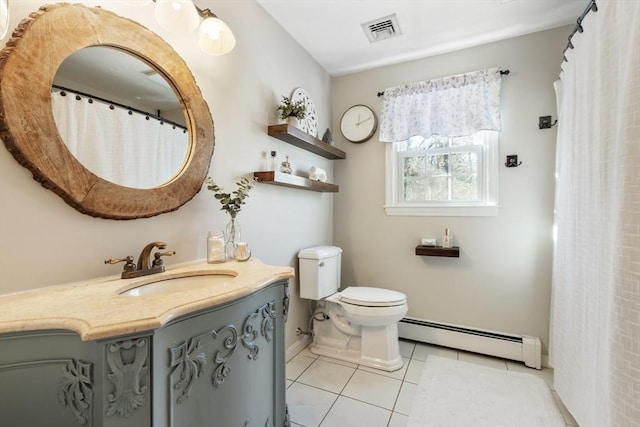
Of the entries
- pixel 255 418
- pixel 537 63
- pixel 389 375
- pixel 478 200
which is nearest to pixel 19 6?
pixel 255 418

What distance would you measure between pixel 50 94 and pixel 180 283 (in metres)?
0.79

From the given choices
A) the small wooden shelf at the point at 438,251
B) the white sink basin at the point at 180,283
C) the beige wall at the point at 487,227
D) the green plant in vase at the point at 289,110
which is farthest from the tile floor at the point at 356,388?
the green plant in vase at the point at 289,110

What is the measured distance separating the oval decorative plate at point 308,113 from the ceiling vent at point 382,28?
647mm

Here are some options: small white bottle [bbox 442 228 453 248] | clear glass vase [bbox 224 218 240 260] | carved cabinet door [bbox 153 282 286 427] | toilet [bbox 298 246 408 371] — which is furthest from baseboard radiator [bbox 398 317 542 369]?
clear glass vase [bbox 224 218 240 260]

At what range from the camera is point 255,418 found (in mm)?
1016

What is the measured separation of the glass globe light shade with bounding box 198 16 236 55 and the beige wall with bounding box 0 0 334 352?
13 cm

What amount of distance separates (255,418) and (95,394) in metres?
0.57

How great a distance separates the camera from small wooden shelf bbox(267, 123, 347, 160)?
1863 millimetres

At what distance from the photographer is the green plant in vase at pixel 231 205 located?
1431 millimetres

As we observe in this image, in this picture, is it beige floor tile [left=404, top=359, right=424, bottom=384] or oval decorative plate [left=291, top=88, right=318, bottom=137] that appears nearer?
beige floor tile [left=404, top=359, right=424, bottom=384]

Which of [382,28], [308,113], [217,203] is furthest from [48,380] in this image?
[382,28]

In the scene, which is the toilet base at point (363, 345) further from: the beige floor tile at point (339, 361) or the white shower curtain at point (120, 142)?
the white shower curtain at point (120, 142)

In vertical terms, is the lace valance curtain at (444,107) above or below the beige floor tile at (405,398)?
above

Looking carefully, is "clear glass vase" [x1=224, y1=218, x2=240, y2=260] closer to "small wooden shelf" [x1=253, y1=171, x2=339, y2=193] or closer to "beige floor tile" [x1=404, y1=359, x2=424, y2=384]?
"small wooden shelf" [x1=253, y1=171, x2=339, y2=193]
